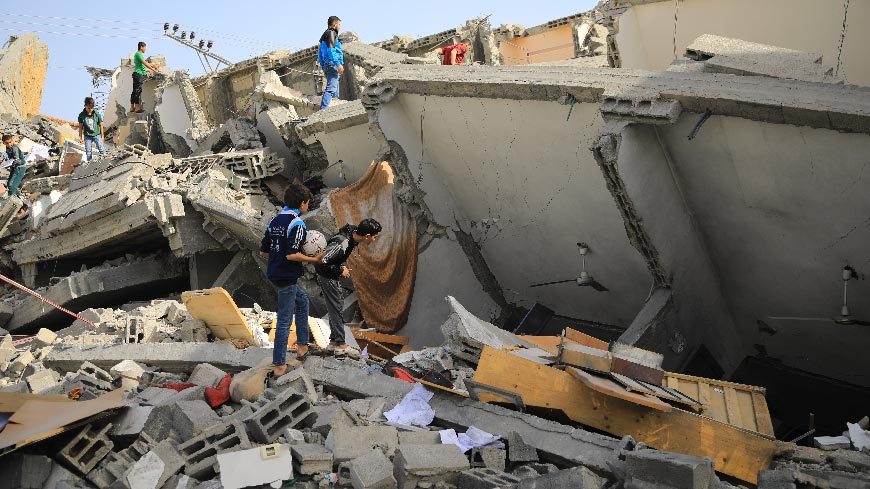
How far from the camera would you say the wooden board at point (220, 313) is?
26.0 ft

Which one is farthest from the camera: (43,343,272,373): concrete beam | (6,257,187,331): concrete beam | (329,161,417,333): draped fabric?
(6,257,187,331): concrete beam

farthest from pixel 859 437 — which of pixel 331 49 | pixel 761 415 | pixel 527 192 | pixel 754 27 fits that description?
pixel 331 49

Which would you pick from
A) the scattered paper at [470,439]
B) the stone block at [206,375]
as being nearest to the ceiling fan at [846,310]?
the scattered paper at [470,439]

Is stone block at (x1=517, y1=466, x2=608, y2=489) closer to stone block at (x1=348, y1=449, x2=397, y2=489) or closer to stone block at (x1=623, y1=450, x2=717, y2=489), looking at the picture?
stone block at (x1=623, y1=450, x2=717, y2=489)

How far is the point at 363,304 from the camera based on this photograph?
10.3 m

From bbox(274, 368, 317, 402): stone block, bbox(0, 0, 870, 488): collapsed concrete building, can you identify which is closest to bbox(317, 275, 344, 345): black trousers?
bbox(0, 0, 870, 488): collapsed concrete building

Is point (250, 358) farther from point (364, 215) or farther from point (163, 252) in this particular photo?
point (163, 252)

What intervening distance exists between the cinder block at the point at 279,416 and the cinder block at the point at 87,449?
891mm

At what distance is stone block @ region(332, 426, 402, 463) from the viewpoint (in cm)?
473

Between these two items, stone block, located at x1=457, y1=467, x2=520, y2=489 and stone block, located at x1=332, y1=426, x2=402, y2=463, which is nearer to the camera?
stone block, located at x1=457, y1=467, x2=520, y2=489

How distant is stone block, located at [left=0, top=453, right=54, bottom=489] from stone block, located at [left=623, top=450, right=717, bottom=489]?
340 cm

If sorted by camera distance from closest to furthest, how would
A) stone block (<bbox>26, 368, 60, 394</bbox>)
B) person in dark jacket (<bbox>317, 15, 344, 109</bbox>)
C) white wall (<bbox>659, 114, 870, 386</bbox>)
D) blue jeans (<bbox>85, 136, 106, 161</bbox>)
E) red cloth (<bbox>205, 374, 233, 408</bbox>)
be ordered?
red cloth (<bbox>205, 374, 233, 408</bbox>), white wall (<bbox>659, 114, 870, 386</bbox>), stone block (<bbox>26, 368, 60, 394</bbox>), person in dark jacket (<bbox>317, 15, 344, 109</bbox>), blue jeans (<bbox>85, 136, 106, 161</bbox>)

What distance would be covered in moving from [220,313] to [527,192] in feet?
11.6

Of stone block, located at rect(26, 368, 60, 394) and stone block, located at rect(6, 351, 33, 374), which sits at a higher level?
stone block, located at rect(26, 368, 60, 394)
